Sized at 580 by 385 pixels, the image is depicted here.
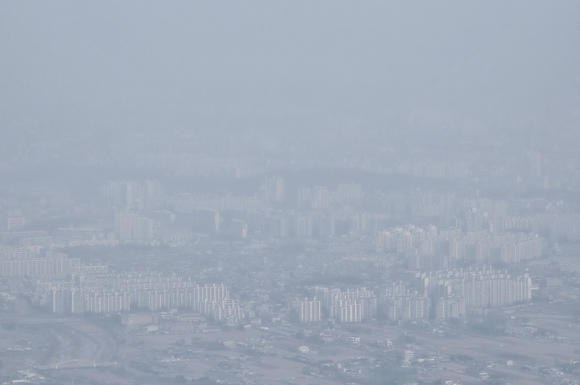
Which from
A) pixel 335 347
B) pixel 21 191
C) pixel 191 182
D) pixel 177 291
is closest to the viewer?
pixel 335 347

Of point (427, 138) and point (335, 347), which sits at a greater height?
point (427, 138)

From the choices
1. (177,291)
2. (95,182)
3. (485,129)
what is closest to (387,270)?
(177,291)

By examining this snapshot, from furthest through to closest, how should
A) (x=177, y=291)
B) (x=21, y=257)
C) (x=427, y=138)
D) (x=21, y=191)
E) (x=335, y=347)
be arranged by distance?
(x=427, y=138) → (x=21, y=191) → (x=21, y=257) → (x=177, y=291) → (x=335, y=347)

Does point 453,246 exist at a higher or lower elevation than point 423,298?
higher

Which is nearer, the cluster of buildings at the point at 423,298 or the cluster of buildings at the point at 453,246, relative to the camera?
the cluster of buildings at the point at 423,298

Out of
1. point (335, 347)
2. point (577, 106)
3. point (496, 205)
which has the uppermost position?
point (577, 106)

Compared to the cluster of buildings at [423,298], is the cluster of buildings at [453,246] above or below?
above

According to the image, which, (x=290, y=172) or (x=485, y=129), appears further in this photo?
(x=485, y=129)

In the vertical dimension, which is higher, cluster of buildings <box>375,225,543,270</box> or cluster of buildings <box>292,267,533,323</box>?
cluster of buildings <box>375,225,543,270</box>

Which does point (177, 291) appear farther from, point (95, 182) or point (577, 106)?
point (577, 106)

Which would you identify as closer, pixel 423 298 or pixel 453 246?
pixel 423 298

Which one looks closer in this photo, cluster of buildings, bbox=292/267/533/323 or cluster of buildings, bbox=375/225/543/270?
cluster of buildings, bbox=292/267/533/323
